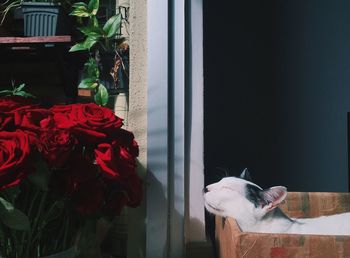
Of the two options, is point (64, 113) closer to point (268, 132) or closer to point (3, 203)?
point (3, 203)

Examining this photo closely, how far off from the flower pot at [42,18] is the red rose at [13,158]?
411 millimetres

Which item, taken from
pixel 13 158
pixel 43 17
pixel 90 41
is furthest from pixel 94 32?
pixel 13 158

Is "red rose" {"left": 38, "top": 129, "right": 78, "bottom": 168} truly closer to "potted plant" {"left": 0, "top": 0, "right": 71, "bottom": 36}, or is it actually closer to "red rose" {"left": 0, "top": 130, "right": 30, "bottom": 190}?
"red rose" {"left": 0, "top": 130, "right": 30, "bottom": 190}

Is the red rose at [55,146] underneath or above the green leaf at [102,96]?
underneath

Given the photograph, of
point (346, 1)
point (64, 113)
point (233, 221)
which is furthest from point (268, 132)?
point (64, 113)

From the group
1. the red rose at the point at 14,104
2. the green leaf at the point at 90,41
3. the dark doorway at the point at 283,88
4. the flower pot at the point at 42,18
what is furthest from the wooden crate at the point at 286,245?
the dark doorway at the point at 283,88

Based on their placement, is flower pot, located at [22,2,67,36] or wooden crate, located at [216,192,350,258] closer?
wooden crate, located at [216,192,350,258]

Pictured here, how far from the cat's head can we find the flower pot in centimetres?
49

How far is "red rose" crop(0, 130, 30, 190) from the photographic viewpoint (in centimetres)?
60

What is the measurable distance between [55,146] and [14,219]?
0.12 meters

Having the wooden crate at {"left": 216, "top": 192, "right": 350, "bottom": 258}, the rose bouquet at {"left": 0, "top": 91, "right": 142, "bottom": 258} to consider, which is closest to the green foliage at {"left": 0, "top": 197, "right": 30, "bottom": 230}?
the rose bouquet at {"left": 0, "top": 91, "right": 142, "bottom": 258}

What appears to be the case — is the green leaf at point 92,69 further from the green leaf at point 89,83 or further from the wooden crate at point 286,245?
the wooden crate at point 286,245

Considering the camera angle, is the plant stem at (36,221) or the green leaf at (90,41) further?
the green leaf at (90,41)

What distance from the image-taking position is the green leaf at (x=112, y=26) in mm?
921
